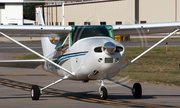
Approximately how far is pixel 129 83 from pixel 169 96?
3.43 metres

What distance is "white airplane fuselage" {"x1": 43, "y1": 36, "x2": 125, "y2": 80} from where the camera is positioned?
923 centimetres

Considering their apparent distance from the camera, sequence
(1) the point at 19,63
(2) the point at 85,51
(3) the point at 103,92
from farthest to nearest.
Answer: (1) the point at 19,63
(3) the point at 103,92
(2) the point at 85,51

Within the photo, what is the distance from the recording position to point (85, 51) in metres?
9.64

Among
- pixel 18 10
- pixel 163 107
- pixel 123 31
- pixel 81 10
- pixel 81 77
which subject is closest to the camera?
pixel 163 107

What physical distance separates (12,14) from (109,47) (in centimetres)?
8137

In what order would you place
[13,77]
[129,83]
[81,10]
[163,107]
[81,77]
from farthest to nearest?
[81,10]
[13,77]
[129,83]
[81,77]
[163,107]

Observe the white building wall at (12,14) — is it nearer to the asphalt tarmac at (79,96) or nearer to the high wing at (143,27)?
the asphalt tarmac at (79,96)

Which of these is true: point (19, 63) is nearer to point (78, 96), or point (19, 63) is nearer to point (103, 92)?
point (78, 96)

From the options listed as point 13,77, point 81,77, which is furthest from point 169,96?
point 13,77

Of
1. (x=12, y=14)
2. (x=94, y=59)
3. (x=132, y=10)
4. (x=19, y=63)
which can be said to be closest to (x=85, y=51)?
(x=94, y=59)

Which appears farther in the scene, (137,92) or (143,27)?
(143,27)

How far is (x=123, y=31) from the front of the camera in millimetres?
12039

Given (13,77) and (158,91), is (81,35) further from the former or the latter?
(13,77)

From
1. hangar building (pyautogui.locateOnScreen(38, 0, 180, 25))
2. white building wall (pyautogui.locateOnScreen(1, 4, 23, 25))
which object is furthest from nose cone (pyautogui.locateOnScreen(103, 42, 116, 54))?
white building wall (pyautogui.locateOnScreen(1, 4, 23, 25))
